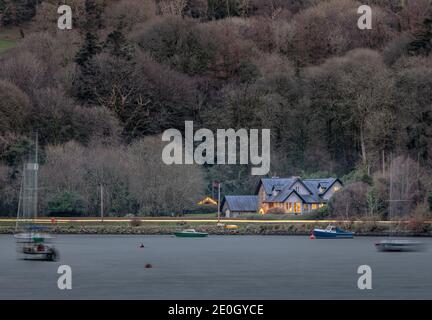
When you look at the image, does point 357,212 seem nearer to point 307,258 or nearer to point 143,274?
point 307,258

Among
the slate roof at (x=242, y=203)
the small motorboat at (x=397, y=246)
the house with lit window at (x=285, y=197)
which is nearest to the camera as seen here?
the small motorboat at (x=397, y=246)

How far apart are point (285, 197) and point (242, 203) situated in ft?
18.0

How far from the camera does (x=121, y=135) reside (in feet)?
561

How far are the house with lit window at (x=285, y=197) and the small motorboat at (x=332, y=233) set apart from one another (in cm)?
1993

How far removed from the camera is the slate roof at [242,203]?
15400 cm

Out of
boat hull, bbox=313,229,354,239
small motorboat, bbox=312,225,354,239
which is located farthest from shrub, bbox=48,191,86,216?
boat hull, bbox=313,229,354,239

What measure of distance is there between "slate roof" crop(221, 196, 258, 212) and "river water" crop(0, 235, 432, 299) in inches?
1095

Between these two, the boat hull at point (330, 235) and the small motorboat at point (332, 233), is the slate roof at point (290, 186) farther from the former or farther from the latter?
the boat hull at point (330, 235)

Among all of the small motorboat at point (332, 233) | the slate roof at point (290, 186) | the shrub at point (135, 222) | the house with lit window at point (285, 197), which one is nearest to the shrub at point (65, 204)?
the shrub at point (135, 222)

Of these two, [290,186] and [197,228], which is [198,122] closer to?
[290,186]

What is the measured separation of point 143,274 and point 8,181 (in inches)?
2451

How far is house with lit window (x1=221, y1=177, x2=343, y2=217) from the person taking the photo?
153625mm
